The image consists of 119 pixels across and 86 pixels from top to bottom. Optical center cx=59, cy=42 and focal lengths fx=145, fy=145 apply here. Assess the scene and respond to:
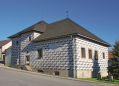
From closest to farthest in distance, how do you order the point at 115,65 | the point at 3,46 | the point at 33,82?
the point at 33,82 → the point at 115,65 → the point at 3,46

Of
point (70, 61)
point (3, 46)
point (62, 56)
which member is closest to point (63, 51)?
point (62, 56)

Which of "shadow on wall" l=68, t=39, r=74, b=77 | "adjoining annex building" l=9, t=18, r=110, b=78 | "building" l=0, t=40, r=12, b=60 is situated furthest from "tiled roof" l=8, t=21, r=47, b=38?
"building" l=0, t=40, r=12, b=60

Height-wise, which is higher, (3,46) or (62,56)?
(3,46)

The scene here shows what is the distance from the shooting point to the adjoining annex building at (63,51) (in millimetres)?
19794

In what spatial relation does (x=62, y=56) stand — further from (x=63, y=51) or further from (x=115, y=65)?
(x=115, y=65)

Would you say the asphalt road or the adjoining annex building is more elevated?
the adjoining annex building

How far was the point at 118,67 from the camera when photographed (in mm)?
19406

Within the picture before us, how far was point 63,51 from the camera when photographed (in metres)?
20.5

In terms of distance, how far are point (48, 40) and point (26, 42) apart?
5.38 m

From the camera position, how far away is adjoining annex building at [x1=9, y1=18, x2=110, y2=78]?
19.8 m

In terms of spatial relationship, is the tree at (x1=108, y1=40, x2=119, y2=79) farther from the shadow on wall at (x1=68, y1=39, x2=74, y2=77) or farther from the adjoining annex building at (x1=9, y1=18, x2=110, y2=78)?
the shadow on wall at (x1=68, y1=39, x2=74, y2=77)

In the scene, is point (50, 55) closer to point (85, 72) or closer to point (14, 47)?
point (85, 72)

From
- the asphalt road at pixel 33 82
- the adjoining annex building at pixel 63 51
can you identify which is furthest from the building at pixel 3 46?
the asphalt road at pixel 33 82

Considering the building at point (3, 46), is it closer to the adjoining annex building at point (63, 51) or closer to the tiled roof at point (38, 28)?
the tiled roof at point (38, 28)
